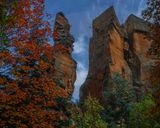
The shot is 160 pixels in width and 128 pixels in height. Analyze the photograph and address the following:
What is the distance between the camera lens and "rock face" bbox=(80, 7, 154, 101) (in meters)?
68.2

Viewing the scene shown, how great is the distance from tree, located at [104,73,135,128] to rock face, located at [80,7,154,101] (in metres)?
7.26

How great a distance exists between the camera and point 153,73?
67.5ft

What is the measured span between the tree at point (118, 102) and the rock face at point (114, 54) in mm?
7262

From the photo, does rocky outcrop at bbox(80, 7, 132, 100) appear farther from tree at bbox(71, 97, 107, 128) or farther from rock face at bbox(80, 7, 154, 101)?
tree at bbox(71, 97, 107, 128)

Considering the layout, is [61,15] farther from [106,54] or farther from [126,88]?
[126,88]

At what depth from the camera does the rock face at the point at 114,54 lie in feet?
224

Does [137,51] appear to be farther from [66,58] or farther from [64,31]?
[64,31]

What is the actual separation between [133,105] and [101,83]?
16.1m

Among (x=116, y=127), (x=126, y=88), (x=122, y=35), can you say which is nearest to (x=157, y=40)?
(x=116, y=127)

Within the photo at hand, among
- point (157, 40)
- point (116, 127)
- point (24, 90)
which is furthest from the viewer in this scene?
point (116, 127)

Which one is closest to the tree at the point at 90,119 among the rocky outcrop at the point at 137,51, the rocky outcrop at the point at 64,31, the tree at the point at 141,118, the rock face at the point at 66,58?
the tree at the point at 141,118

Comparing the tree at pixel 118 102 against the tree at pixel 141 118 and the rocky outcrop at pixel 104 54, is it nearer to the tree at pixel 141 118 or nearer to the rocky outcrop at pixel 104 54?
the tree at pixel 141 118

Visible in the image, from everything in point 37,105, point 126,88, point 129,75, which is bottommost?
point 37,105

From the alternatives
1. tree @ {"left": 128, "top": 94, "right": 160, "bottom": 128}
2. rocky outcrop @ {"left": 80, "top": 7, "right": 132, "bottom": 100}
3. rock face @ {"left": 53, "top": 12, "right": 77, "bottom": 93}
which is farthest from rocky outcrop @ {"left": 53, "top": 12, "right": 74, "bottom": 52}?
tree @ {"left": 128, "top": 94, "right": 160, "bottom": 128}
